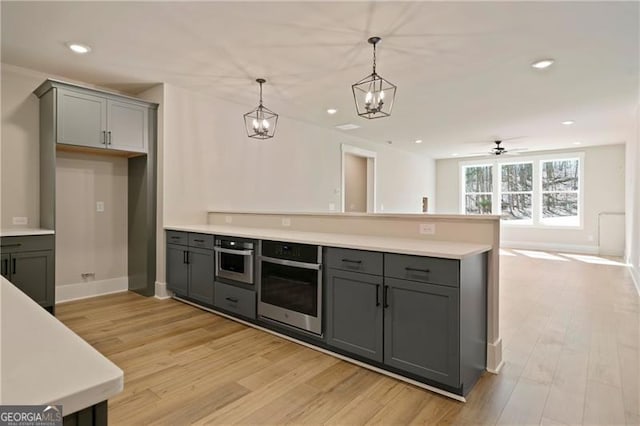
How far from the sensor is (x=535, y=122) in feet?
19.4

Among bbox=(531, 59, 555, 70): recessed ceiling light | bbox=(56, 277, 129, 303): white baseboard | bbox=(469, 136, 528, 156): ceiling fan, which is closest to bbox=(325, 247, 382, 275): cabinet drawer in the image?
bbox=(531, 59, 555, 70): recessed ceiling light

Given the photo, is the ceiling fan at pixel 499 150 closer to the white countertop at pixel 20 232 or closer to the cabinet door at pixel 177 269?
the cabinet door at pixel 177 269

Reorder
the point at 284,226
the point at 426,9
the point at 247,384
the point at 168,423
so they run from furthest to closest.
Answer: the point at 284,226 < the point at 426,9 < the point at 247,384 < the point at 168,423

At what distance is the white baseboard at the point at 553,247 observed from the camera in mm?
8266

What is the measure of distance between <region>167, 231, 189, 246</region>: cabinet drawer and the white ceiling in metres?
1.76

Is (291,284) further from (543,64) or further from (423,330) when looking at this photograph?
(543,64)

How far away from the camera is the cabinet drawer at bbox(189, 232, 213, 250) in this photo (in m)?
3.67

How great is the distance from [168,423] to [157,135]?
335 cm

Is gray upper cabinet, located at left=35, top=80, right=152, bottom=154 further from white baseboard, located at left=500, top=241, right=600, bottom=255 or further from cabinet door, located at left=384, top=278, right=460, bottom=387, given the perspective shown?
white baseboard, located at left=500, top=241, right=600, bottom=255

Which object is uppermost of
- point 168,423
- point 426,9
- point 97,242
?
point 426,9

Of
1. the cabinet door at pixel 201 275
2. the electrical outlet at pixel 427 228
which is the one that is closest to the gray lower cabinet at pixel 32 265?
the cabinet door at pixel 201 275

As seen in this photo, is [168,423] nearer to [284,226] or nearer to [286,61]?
[284,226]

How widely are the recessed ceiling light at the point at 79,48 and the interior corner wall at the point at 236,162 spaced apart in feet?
3.22

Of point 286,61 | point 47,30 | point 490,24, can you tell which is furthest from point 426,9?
point 47,30
